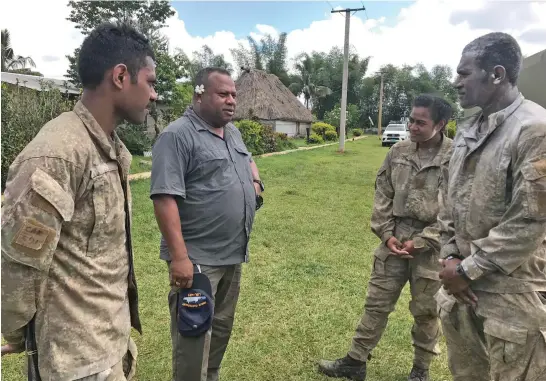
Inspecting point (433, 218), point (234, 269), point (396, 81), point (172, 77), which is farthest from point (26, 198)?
point (396, 81)

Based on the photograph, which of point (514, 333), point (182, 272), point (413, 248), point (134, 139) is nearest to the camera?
point (514, 333)

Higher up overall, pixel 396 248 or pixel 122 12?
pixel 122 12

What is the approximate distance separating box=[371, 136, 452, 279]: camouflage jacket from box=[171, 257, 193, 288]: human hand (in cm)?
149

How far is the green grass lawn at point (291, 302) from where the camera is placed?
10.7 feet

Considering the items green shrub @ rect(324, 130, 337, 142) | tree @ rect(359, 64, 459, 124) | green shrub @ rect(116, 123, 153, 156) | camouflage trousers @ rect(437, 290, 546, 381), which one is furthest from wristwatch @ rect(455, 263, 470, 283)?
tree @ rect(359, 64, 459, 124)

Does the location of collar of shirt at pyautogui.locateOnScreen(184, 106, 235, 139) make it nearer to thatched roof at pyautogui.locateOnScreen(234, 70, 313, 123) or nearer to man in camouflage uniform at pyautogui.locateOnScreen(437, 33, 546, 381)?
man in camouflage uniform at pyautogui.locateOnScreen(437, 33, 546, 381)

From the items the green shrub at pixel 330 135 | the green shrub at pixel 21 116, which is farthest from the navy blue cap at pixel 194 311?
the green shrub at pixel 330 135

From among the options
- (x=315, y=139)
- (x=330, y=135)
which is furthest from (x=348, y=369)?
(x=330, y=135)

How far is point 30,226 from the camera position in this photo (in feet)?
4.45

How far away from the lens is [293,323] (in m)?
3.89

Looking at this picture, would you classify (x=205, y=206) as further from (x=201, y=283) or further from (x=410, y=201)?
(x=410, y=201)

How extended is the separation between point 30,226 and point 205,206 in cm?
131

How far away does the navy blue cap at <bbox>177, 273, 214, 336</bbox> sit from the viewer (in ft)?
7.98

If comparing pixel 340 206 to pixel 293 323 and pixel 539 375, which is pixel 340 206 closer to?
pixel 293 323
